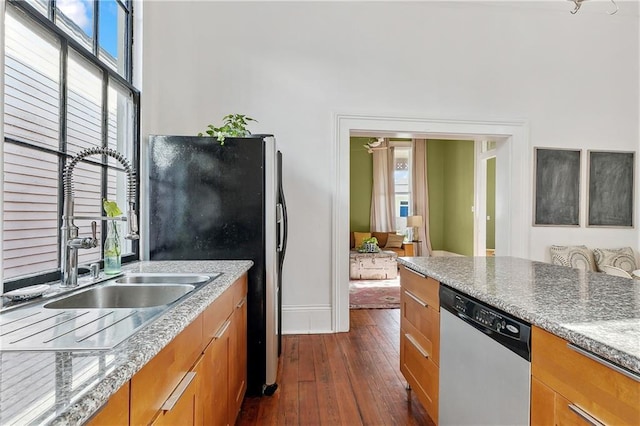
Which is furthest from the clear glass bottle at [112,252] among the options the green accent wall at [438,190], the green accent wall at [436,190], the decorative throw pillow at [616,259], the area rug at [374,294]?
the green accent wall at [436,190]

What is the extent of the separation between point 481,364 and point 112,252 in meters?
1.78

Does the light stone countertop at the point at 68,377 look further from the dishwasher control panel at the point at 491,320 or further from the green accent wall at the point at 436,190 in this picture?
the green accent wall at the point at 436,190

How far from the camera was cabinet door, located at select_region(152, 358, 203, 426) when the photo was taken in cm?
89

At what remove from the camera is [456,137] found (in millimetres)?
3699

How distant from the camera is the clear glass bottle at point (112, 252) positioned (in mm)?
1679

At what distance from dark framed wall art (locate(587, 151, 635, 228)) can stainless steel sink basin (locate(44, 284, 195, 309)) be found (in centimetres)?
442

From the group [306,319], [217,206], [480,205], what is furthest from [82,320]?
[480,205]

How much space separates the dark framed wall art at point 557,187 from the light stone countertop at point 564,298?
84.3 inches

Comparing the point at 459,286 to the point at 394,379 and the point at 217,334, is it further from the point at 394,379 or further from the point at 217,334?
the point at 394,379

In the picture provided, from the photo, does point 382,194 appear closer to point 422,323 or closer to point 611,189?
point 611,189

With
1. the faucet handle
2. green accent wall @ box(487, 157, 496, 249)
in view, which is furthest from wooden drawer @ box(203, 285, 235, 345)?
green accent wall @ box(487, 157, 496, 249)

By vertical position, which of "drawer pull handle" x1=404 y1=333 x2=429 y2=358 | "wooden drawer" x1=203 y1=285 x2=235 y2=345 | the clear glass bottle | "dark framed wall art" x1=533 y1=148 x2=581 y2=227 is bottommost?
"drawer pull handle" x1=404 y1=333 x2=429 y2=358

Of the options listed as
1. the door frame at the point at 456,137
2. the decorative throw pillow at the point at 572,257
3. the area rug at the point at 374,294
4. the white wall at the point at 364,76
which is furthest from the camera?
the area rug at the point at 374,294

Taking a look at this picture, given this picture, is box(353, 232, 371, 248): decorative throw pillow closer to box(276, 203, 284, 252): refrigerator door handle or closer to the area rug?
the area rug
